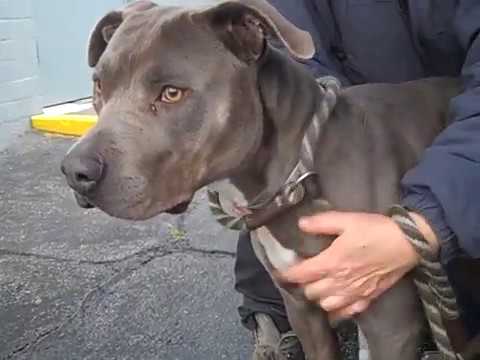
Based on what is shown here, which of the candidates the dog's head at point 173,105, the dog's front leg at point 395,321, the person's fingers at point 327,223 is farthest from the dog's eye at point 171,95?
the dog's front leg at point 395,321

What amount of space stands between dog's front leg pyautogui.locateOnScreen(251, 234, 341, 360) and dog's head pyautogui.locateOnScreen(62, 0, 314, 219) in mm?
392

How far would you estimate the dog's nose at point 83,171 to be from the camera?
1582 millimetres

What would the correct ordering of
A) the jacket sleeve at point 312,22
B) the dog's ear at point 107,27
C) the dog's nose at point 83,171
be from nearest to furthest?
1. the dog's nose at point 83,171
2. the dog's ear at point 107,27
3. the jacket sleeve at point 312,22

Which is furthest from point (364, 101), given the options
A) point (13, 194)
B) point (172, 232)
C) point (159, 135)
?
point (13, 194)

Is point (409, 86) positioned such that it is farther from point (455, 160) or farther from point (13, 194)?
point (13, 194)

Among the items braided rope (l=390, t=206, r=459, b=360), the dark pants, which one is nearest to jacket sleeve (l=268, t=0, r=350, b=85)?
the dark pants

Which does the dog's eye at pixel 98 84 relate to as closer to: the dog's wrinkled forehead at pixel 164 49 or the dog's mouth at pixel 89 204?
the dog's wrinkled forehead at pixel 164 49

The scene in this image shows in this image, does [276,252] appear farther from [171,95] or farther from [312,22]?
[312,22]

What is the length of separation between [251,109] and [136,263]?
1587mm

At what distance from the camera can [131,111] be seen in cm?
168

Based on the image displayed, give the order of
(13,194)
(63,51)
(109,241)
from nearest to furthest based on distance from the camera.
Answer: (109,241), (13,194), (63,51)

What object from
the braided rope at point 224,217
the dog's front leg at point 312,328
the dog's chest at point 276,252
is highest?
the braided rope at point 224,217

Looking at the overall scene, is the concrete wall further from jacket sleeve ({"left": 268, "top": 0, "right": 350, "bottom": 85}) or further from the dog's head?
the dog's head

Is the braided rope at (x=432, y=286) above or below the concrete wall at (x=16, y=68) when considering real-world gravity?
above
